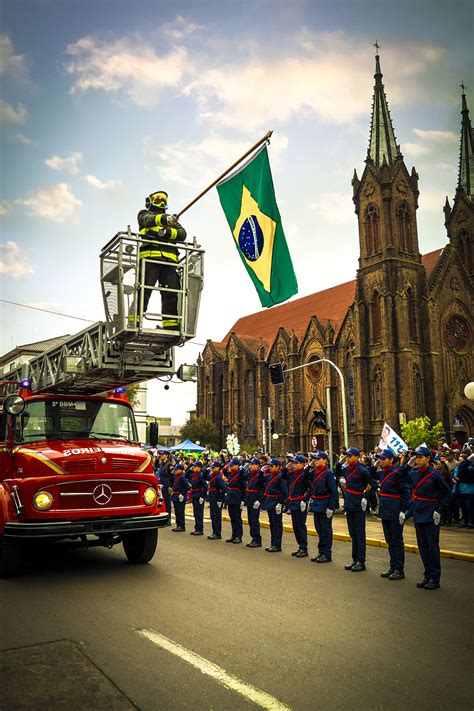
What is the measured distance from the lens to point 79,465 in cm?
771

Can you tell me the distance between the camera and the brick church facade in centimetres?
4647

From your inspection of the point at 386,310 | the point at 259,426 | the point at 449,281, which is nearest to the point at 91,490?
the point at 386,310

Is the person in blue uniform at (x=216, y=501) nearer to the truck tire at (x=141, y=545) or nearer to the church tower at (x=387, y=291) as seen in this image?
the truck tire at (x=141, y=545)

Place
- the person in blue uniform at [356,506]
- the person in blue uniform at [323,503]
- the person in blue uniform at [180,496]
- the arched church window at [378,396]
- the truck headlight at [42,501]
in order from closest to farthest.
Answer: the truck headlight at [42,501] → the person in blue uniform at [356,506] → the person in blue uniform at [323,503] → the person in blue uniform at [180,496] → the arched church window at [378,396]

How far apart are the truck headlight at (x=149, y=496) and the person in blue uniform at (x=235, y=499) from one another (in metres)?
4.50

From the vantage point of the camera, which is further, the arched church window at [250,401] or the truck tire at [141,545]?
the arched church window at [250,401]

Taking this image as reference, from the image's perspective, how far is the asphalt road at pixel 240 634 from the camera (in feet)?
13.1

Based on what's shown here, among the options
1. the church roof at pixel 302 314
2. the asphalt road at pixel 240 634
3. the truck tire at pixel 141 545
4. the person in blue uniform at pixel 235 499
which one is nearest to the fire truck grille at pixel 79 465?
the asphalt road at pixel 240 634

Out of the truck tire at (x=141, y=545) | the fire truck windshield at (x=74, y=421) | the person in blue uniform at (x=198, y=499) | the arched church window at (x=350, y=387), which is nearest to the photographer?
the fire truck windshield at (x=74, y=421)

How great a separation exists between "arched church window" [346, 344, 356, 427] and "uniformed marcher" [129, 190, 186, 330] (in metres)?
42.3

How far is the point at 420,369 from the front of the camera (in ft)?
155

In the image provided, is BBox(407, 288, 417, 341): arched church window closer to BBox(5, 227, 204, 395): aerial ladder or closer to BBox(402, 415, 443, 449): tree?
BBox(402, 415, 443, 449): tree

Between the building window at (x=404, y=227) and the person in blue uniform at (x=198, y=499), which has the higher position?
the building window at (x=404, y=227)

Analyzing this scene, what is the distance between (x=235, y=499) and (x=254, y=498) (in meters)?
0.63
